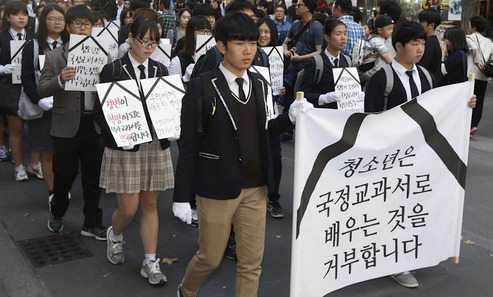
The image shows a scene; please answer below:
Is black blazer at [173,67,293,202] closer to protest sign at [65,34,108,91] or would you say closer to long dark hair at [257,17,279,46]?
protest sign at [65,34,108,91]

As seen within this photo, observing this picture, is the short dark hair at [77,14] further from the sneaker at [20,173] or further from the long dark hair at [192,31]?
the sneaker at [20,173]

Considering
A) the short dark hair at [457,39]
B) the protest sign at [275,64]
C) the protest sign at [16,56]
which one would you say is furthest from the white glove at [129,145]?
the short dark hair at [457,39]

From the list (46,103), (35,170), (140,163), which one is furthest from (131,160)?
(35,170)

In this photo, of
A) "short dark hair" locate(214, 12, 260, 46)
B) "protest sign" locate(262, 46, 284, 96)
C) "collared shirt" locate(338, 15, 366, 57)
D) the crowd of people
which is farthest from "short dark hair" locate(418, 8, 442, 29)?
"short dark hair" locate(214, 12, 260, 46)

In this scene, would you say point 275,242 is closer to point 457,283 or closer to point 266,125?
point 457,283

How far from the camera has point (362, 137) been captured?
3.77 m

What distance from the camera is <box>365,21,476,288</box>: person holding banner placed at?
444 cm

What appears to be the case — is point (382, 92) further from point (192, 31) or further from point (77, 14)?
point (77, 14)

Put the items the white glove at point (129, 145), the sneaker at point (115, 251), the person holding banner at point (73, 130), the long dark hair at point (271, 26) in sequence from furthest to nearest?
1. the long dark hair at point (271, 26)
2. the person holding banner at point (73, 130)
3. the sneaker at point (115, 251)
4. the white glove at point (129, 145)

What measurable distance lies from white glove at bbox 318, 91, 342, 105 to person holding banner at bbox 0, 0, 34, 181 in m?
3.73

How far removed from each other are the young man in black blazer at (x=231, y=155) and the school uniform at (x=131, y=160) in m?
0.82

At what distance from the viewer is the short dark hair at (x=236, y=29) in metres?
3.47

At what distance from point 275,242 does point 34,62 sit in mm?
2920

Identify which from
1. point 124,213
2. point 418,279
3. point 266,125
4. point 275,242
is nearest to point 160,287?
point 124,213
